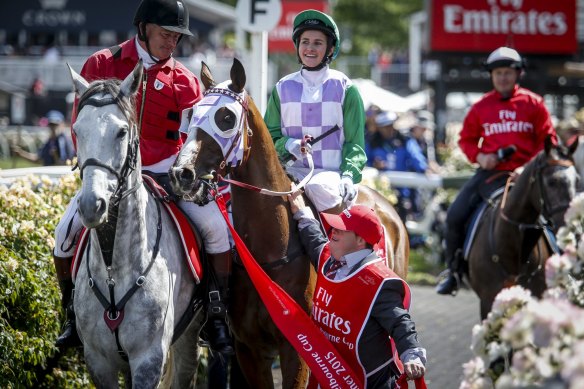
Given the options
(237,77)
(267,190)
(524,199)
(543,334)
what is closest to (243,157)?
(267,190)

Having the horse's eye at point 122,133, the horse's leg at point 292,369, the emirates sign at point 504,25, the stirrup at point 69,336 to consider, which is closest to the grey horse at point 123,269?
the horse's eye at point 122,133

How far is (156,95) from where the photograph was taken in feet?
20.1

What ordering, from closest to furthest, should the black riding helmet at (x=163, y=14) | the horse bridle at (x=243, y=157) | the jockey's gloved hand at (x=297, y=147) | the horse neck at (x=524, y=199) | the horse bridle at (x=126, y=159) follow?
the horse bridle at (x=126, y=159) → the horse bridle at (x=243, y=157) → the black riding helmet at (x=163, y=14) → the jockey's gloved hand at (x=297, y=147) → the horse neck at (x=524, y=199)

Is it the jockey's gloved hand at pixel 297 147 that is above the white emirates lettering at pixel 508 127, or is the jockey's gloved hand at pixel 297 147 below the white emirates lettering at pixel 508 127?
below

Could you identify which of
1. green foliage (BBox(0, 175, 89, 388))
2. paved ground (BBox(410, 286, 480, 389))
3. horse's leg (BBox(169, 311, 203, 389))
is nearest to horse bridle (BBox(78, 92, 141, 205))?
green foliage (BBox(0, 175, 89, 388))

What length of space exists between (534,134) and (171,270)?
4462mm

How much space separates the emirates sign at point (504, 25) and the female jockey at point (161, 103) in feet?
52.6

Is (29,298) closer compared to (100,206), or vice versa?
(100,206)

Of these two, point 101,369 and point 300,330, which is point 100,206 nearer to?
point 101,369

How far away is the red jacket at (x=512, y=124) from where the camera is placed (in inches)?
348

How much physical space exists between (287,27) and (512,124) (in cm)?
3135

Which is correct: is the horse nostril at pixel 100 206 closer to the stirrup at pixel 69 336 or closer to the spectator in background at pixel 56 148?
the stirrup at pixel 69 336

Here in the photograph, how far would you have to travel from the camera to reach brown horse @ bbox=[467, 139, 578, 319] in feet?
25.8

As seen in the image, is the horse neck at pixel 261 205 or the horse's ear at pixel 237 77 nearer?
the horse's ear at pixel 237 77
